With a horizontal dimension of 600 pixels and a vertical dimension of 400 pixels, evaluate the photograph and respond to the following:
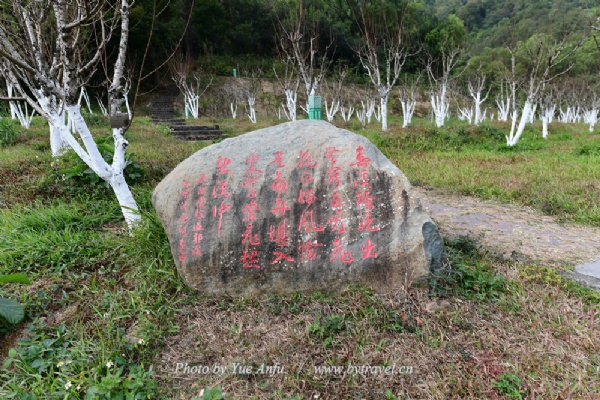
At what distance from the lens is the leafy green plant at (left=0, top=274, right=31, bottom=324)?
101 inches

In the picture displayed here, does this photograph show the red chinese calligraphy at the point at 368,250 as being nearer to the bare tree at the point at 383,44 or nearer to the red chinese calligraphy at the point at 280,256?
the red chinese calligraphy at the point at 280,256

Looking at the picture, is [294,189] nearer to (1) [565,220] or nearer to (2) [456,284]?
(2) [456,284]

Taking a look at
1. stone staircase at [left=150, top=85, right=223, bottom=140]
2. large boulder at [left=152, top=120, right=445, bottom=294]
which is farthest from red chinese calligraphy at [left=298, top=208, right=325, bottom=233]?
stone staircase at [left=150, top=85, right=223, bottom=140]

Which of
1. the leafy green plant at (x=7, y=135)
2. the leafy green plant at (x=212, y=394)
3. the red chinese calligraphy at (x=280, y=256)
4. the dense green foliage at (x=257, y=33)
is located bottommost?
the leafy green plant at (x=212, y=394)

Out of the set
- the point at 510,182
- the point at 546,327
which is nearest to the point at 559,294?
the point at 546,327

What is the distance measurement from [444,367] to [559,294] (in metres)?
1.37

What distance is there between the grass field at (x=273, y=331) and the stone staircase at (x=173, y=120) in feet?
34.1

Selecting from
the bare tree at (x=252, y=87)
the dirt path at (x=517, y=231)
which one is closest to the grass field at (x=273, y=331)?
the dirt path at (x=517, y=231)

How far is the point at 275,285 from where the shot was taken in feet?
9.69

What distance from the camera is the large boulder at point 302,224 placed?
2832 mm

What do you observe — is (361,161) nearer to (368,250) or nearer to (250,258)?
(368,250)

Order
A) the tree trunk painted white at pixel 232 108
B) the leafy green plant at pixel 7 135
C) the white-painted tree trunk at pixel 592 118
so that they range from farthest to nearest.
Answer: the tree trunk painted white at pixel 232 108 < the white-painted tree trunk at pixel 592 118 < the leafy green plant at pixel 7 135

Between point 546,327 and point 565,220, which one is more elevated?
point 565,220

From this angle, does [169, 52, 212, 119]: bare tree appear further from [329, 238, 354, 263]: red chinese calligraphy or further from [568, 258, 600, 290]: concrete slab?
[568, 258, 600, 290]: concrete slab
